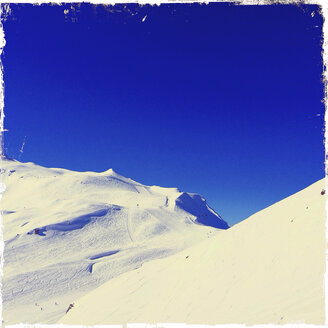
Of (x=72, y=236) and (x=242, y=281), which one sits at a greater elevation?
(x=72, y=236)

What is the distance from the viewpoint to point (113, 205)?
186 feet

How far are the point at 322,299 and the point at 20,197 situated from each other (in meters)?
67.0

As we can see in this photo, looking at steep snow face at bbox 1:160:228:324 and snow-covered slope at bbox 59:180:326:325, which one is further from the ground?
steep snow face at bbox 1:160:228:324

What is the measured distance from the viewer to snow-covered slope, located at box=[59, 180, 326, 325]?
8.12m

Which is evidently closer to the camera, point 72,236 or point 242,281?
point 242,281

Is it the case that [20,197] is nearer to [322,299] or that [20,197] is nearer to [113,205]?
[113,205]

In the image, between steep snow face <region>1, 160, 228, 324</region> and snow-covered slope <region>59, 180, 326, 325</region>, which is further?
steep snow face <region>1, 160, 228, 324</region>

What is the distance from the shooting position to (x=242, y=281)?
10.3 m

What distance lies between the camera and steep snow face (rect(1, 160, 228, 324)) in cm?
3094

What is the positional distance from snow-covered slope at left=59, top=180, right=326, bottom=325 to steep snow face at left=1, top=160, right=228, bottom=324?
15.0 m

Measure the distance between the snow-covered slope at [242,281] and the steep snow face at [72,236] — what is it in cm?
1499

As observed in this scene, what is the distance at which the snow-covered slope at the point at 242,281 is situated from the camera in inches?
320

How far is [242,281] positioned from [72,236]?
3946 centimetres

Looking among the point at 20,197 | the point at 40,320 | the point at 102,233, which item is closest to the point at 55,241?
the point at 102,233
